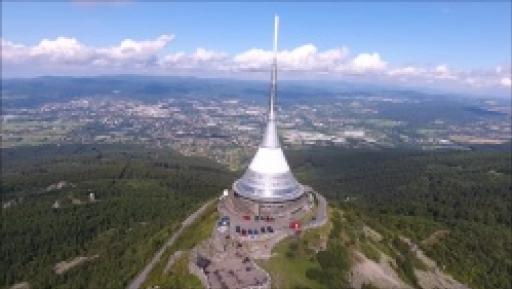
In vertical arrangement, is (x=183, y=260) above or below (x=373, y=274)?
above

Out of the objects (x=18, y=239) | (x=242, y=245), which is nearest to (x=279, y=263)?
(x=242, y=245)

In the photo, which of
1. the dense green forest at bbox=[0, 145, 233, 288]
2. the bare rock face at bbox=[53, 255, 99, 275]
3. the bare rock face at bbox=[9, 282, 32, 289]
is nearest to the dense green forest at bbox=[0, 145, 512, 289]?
the dense green forest at bbox=[0, 145, 233, 288]

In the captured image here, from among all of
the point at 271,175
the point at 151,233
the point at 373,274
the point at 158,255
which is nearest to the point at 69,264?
the point at 151,233

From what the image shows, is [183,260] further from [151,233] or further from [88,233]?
[88,233]

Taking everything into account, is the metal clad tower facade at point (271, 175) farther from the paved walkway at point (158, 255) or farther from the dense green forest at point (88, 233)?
the dense green forest at point (88, 233)

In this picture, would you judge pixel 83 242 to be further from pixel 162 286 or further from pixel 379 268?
pixel 379 268

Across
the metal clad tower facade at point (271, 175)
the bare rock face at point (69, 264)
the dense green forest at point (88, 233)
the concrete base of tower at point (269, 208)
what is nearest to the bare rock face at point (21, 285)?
the dense green forest at point (88, 233)

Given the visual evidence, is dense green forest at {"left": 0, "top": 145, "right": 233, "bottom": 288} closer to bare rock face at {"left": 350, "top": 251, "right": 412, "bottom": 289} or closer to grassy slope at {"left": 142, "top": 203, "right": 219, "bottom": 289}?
grassy slope at {"left": 142, "top": 203, "right": 219, "bottom": 289}

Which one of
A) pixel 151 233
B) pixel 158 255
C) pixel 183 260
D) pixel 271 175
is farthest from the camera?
pixel 151 233
